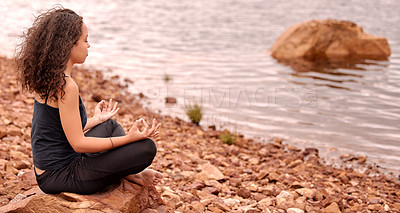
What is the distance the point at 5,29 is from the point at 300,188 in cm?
1677

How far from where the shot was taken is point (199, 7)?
27141 millimetres

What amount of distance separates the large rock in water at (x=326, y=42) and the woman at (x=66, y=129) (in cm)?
1139

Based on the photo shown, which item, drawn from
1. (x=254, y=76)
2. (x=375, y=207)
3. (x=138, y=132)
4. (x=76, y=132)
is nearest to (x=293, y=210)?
(x=375, y=207)

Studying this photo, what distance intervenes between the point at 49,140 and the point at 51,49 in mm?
693

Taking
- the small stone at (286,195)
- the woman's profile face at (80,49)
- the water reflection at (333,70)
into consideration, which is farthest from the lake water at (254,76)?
the small stone at (286,195)

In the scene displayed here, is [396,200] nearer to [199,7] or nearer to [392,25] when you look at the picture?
[392,25]

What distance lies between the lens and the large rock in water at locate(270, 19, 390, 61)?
14.0 meters

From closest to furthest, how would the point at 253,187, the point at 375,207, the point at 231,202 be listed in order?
1. the point at 231,202
2. the point at 375,207
3. the point at 253,187

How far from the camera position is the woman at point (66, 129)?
2.92 meters

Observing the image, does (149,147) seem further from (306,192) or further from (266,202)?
(306,192)

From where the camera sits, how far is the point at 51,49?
9.55ft

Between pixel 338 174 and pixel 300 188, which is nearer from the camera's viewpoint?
pixel 300 188

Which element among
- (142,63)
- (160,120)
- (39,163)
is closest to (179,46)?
(142,63)

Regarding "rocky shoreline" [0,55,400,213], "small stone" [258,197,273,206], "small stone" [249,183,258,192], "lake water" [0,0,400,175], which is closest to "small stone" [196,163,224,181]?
"rocky shoreline" [0,55,400,213]
